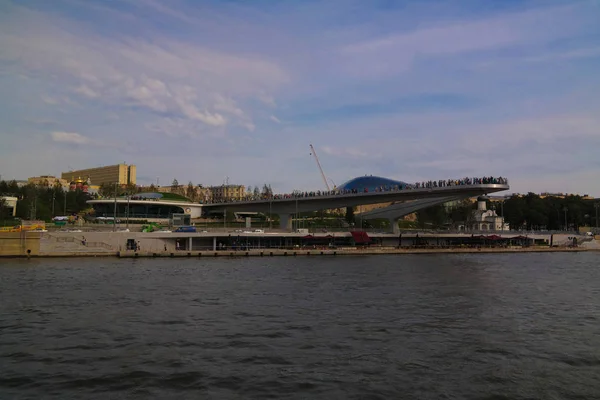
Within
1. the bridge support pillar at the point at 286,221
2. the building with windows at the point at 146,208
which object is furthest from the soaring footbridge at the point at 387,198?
the building with windows at the point at 146,208

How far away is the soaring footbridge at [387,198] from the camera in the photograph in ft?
254

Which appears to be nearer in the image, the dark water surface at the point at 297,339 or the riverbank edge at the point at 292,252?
the dark water surface at the point at 297,339

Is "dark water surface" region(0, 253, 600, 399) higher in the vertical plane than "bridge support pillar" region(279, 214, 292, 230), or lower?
lower

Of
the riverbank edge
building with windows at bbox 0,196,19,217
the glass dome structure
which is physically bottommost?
the riverbank edge

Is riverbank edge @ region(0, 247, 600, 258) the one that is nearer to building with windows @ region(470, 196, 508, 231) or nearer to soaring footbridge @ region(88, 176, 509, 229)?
soaring footbridge @ region(88, 176, 509, 229)

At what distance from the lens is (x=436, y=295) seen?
110 feet

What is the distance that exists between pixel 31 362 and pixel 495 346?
17.4 metres

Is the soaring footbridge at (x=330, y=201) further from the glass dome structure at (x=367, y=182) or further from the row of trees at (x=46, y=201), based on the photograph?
the glass dome structure at (x=367, y=182)

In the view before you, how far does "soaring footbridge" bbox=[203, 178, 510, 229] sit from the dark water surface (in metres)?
38.5

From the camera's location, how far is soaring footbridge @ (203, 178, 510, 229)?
77375 mm

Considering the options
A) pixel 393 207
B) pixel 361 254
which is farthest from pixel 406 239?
pixel 361 254

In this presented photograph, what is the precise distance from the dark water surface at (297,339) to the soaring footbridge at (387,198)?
38.5m

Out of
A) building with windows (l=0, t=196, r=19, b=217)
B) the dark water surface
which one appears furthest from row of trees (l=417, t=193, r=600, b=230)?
building with windows (l=0, t=196, r=19, b=217)

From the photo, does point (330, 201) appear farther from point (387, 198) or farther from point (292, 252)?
point (292, 252)
